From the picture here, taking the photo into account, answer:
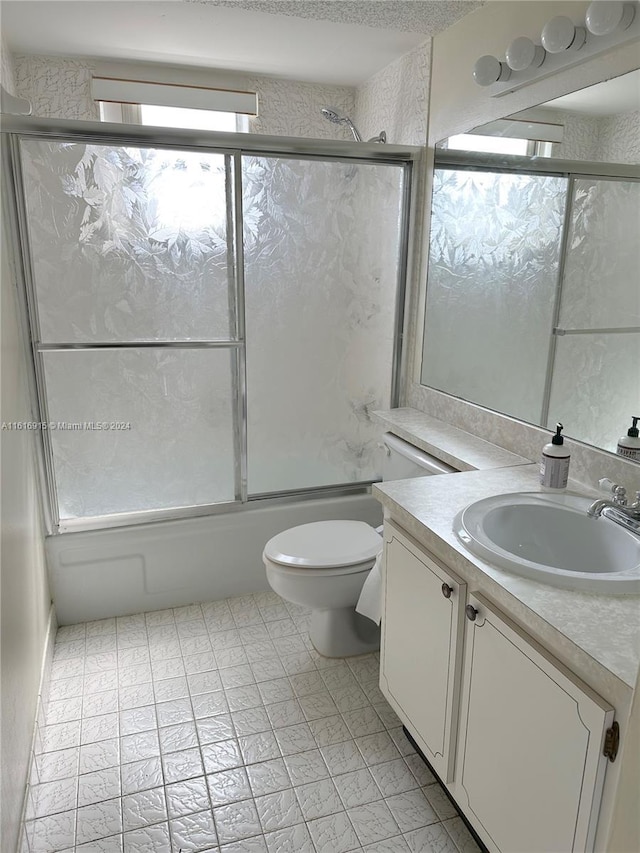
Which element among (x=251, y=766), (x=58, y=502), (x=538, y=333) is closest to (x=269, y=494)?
(x=58, y=502)

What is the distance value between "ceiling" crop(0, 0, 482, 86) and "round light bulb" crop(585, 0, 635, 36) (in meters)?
0.67

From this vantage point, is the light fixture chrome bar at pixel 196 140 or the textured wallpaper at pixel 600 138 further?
the light fixture chrome bar at pixel 196 140

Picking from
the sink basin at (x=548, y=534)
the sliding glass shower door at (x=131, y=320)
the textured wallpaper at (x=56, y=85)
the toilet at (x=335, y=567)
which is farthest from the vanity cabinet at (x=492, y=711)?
the textured wallpaper at (x=56, y=85)

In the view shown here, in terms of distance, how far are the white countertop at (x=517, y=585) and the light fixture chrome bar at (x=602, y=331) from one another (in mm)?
417

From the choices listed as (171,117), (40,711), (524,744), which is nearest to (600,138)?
(524,744)

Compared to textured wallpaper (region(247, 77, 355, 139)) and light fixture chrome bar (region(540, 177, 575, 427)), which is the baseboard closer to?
light fixture chrome bar (region(540, 177, 575, 427))

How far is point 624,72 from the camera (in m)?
1.52

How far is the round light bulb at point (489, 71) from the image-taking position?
1.87 meters

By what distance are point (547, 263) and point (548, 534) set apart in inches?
33.3

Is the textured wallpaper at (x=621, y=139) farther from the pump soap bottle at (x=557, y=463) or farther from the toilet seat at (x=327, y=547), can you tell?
the toilet seat at (x=327, y=547)

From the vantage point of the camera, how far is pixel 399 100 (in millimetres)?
2604

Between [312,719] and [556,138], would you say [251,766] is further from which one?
[556,138]

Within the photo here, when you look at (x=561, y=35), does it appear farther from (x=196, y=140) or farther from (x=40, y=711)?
(x=40, y=711)

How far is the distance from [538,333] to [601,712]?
1.24 metres
